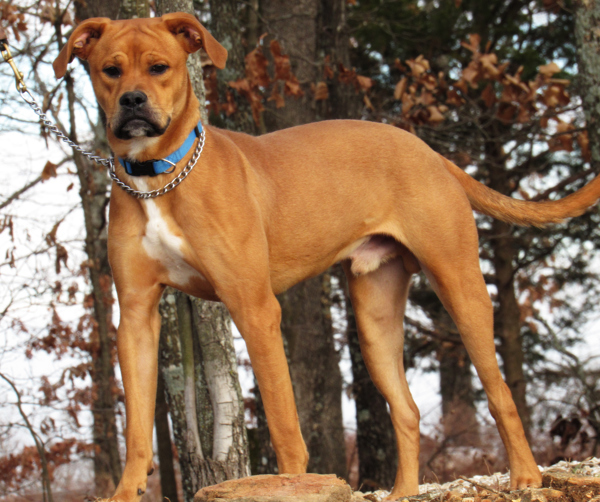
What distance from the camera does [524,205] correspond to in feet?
16.1

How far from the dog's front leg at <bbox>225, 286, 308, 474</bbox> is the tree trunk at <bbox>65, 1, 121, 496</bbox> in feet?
17.2

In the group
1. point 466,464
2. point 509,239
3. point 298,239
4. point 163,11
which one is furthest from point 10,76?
point 466,464

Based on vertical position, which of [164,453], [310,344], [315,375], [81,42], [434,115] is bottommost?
[164,453]

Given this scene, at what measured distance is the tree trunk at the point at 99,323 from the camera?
909 centimetres

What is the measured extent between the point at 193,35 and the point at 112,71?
0.57 metres

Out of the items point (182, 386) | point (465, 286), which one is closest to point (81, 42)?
point (465, 286)

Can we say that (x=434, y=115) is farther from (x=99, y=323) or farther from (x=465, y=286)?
(x=99, y=323)

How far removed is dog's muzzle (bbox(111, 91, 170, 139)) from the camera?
11.1 feet

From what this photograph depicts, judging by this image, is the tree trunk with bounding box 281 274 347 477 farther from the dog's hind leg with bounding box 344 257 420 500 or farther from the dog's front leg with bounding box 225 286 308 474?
the dog's front leg with bounding box 225 286 308 474

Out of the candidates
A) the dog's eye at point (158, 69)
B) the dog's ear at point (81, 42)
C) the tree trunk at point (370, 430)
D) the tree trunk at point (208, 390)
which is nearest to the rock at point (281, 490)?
the tree trunk at point (208, 390)

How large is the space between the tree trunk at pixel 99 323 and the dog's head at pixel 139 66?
14.0 ft

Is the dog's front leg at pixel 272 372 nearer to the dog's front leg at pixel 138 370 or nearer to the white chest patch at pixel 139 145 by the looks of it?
the dog's front leg at pixel 138 370

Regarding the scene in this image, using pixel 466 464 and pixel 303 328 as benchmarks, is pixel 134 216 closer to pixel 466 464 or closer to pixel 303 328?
pixel 303 328

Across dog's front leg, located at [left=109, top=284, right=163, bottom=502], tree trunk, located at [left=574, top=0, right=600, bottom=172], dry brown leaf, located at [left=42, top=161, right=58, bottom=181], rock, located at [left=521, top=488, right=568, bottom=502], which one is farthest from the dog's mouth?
tree trunk, located at [left=574, top=0, right=600, bottom=172]
